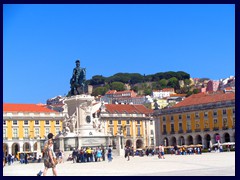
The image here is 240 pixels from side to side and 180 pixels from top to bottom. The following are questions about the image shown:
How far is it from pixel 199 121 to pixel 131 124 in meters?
12.8

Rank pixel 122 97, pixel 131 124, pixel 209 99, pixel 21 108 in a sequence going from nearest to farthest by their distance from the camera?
pixel 209 99
pixel 21 108
pixel 131 124
pixel 122 97

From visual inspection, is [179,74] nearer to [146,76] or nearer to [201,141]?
[146,76]

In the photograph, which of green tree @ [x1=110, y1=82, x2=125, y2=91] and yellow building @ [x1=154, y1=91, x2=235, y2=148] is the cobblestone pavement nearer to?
yellow building @ [x1=154, y1=91, x2=235, y2=148]

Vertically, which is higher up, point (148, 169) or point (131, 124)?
point (131, 124)

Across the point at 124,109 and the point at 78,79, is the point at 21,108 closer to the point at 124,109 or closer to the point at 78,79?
the point at 124,109

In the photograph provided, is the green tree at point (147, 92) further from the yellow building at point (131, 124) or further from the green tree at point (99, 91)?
the yellow building at point (131, 124)

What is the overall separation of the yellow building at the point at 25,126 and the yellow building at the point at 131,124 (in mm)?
7865

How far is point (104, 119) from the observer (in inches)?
3073

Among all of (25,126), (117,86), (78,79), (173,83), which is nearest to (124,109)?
(25,126)

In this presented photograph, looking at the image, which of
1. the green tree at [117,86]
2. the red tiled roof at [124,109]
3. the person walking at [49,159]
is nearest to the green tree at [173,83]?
the green tree at [117,86]

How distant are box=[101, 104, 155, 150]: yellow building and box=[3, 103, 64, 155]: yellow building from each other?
787 cm

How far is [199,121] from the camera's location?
70125 millimetres
